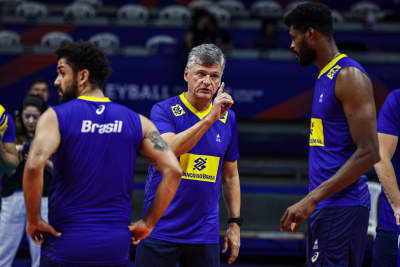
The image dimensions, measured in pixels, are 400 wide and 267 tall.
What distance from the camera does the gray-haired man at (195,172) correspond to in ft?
8.49

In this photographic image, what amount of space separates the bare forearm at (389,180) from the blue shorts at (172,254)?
4.03 feet

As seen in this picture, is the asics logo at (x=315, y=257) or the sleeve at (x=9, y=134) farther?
the sleeve at (x=9, y=134)

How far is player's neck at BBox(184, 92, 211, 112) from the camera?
9.25 feet

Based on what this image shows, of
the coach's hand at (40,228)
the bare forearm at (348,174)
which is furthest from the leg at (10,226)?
the bare forearm at (348,174)

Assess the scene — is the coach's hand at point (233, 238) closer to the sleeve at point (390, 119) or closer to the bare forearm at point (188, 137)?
the bare forearm at point (188, 137)

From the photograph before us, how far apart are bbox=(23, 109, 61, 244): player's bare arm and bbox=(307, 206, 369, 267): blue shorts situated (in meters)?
1.39

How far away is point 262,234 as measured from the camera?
6.05m

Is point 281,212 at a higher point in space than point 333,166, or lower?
lower

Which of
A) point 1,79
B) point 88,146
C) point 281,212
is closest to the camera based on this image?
point 88,146

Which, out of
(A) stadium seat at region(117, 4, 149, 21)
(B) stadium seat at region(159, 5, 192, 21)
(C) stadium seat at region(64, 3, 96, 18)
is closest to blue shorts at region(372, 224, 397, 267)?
(B) stadium seat at region(159, 5, 192, 21)

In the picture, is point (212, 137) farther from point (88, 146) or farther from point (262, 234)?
point (262, 234)

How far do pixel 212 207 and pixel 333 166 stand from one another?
0.83m

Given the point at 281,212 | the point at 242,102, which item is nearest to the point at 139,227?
the point at 281,212

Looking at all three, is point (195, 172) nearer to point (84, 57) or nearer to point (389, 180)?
point (84, 57)
